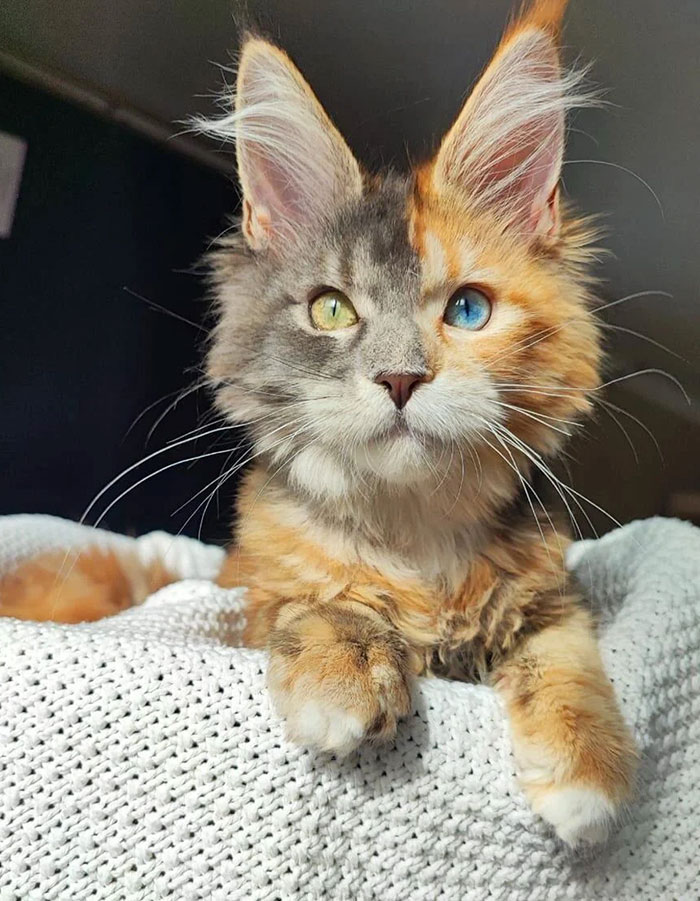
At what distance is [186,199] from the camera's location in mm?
1699

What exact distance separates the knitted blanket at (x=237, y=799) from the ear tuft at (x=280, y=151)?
1.95 ft

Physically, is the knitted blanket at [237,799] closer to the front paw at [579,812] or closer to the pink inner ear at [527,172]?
the front paw at [579,812]

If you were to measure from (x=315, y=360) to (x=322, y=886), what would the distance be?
0.56 m

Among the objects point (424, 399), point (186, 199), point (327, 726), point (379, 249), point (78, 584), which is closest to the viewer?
point (327, 726)

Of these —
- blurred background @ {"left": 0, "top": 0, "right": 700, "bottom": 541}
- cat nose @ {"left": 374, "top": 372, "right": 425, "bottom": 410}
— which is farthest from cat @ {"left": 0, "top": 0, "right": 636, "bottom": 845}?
blurred background @ {"left": 0, "top": 0, "right": 700, "bottom": 541}

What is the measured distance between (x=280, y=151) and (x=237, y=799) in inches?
32.2

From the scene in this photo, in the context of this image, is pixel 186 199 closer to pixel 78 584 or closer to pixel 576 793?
pixel 78 584

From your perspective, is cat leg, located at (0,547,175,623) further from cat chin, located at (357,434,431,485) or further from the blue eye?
the blue eye

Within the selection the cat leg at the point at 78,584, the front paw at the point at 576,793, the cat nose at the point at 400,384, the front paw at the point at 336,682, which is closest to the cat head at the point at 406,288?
the cat nose at the point at 400,384

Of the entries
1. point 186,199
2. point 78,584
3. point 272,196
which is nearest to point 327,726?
point 272,196

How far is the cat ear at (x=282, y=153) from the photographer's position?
0.97 meters

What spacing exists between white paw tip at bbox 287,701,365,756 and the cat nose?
1.04 ft

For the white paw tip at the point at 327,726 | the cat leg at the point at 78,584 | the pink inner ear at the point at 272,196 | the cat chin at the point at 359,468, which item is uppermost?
the pink inner ear at the point at 272,196

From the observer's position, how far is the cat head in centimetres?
83
